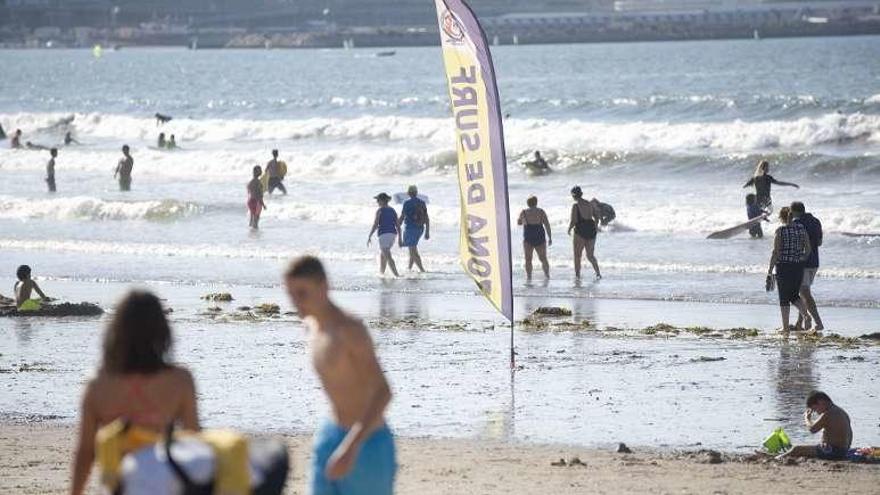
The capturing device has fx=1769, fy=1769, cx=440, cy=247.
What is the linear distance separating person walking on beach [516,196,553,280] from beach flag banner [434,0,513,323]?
8.27 metres

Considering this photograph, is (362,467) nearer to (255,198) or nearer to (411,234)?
(411,234)

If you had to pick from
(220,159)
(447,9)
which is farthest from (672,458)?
(220,159)

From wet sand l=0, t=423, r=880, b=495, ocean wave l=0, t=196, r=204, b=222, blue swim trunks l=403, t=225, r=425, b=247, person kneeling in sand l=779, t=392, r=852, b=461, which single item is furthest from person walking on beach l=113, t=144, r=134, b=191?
person kneeling in sand l=779, t=392, r=852, b=461

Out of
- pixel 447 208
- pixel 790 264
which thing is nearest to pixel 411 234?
pixel 790 264

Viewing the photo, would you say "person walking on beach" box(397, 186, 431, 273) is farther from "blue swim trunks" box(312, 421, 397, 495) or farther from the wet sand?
"blue swim trunks" box(312, 421, 397, 495)

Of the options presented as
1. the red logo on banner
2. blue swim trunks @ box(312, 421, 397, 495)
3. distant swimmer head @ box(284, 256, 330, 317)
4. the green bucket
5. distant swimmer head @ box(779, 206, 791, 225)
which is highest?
the red logo on banner

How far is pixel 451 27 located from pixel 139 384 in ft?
23.2

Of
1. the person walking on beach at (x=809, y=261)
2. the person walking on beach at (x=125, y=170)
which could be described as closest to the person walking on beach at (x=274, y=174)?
the person walking on beach at (x=125, y=170)

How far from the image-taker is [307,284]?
6.07 meters

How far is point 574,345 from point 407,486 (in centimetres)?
577

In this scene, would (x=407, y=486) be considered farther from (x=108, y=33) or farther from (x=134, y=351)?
(x=108, y=33)

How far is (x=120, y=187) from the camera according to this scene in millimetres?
35781

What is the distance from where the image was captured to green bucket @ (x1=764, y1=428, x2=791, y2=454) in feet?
33.8

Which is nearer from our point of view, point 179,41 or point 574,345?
point 574,345
